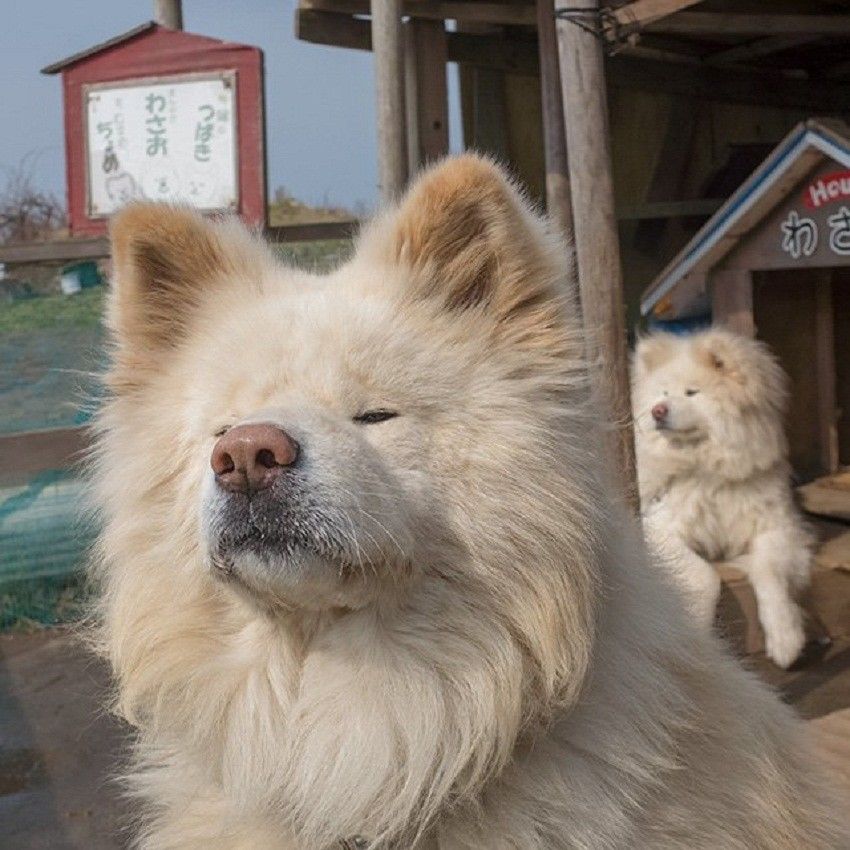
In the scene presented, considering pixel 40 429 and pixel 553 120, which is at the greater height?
pixel 553 120

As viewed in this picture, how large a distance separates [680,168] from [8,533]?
6.04 m

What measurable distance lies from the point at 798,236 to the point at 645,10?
1656 millimetres

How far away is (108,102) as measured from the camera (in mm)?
5148

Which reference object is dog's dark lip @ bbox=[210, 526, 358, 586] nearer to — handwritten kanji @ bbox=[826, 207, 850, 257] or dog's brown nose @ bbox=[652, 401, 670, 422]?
dog's brown nose @ bbox=[652, 401, 670, 422]

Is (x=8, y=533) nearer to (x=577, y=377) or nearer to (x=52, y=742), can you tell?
(x=52, y=742)

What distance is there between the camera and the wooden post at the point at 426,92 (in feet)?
20.1

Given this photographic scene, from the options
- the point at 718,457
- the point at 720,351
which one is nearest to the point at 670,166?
the point at 720,351

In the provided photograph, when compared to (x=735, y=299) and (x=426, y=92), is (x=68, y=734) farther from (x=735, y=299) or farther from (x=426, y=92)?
(x=735, y=299)

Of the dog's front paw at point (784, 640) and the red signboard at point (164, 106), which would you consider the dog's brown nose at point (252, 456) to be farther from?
the dog's front paw at point (784, 640)

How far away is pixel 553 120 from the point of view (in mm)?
5273

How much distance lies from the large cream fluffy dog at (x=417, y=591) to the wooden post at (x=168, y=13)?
13.4ft

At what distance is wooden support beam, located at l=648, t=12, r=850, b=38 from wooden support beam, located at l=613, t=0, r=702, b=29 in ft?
2.66

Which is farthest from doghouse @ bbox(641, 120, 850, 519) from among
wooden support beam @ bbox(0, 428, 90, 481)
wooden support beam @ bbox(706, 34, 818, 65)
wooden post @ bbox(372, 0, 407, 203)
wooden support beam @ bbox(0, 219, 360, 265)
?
wooden support beam @ bbox(0, 428, 90, 481)

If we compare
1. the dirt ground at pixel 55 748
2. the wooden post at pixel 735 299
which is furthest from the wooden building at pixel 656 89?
the dirt ground at pixel 55 748
